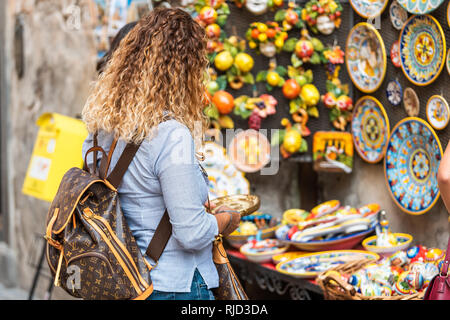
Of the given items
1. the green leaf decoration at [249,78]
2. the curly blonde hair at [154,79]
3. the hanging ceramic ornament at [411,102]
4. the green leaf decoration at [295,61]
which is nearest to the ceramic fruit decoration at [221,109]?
the green leaf decoration at [249,78]

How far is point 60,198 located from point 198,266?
1.41 ft

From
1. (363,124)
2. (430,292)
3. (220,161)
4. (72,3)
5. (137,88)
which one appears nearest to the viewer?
(430,292)

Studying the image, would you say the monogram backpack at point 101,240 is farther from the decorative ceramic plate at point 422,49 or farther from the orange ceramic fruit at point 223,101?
the orange ceramic fruit at point 223,101

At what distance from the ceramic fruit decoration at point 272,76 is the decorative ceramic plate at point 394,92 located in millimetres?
577

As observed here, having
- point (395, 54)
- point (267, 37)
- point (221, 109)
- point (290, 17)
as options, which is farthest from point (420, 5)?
point (221, 109)

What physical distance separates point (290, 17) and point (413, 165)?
3.18 feet

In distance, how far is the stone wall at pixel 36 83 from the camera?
4.18 m

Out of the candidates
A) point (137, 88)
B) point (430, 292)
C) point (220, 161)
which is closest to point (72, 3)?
point (220, 161)

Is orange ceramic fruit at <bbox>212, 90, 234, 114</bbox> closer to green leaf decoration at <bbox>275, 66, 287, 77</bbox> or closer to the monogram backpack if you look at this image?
green leaf decoration at <bbox>275, 66, 287, 77</bbox>

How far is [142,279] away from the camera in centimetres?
162

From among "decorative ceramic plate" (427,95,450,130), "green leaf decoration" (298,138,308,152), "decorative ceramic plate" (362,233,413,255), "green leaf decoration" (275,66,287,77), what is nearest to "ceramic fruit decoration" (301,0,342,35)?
"green leaf decoration" (275,66,287,77)

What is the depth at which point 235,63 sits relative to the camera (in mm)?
3145

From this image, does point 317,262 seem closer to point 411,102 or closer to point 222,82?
point 411,102
